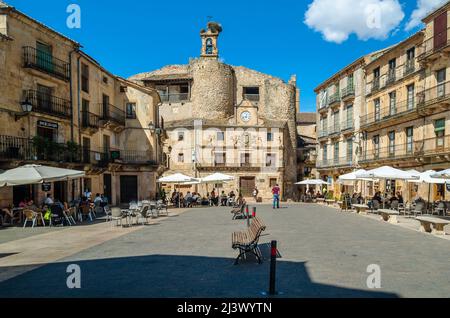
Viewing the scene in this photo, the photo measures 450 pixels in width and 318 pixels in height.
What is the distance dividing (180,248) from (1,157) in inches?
490

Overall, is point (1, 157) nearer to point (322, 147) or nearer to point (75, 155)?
point (75, 155)

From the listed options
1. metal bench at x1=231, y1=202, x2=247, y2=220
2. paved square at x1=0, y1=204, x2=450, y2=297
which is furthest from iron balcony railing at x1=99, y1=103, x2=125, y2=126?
paved square at x1=0, y1=204, x2=450, y2=297

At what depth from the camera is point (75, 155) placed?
21.8 metres

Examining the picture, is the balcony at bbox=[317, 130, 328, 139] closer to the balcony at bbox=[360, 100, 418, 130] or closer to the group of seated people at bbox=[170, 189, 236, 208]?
the balcony at bbox=[360, 100, 418, 130]

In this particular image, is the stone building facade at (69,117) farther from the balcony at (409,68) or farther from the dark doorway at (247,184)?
the balcony at (409,68)

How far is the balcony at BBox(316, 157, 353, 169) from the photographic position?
37.0 meters

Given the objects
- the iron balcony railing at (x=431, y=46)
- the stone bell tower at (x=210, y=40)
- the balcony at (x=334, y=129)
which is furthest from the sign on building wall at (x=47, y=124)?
the stone bell tower at (x=210, y=40)

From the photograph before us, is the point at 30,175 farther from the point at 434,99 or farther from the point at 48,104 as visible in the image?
the point at 434,99

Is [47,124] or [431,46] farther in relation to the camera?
[431,46]

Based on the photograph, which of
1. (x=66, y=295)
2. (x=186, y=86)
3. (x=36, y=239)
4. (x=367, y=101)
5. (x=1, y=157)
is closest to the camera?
(x=66, y=295)

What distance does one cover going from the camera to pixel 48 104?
20906 millimetres

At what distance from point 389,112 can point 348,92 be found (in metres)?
7.12

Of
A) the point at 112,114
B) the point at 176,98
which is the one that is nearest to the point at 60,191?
the point at 112,114
